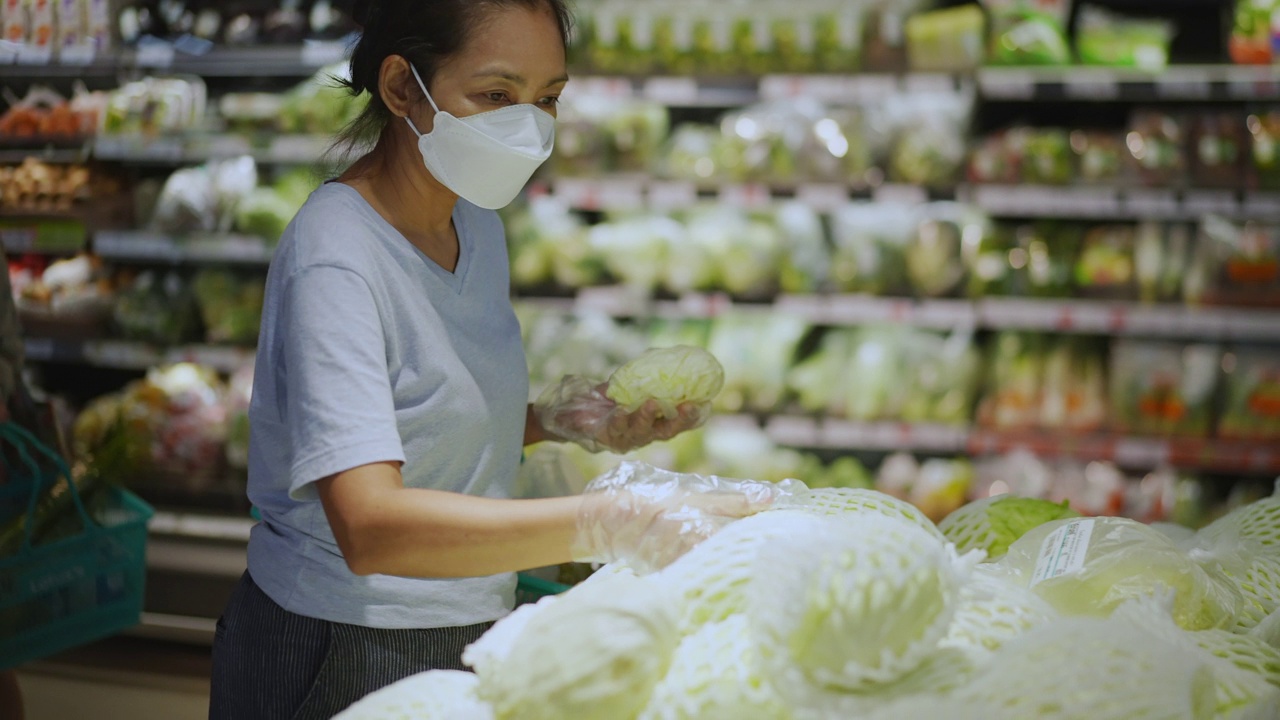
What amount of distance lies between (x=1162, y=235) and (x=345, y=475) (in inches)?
127

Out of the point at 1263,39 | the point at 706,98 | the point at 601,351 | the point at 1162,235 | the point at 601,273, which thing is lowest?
the point at 601,351

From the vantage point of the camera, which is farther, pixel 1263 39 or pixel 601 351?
pixel 601 351

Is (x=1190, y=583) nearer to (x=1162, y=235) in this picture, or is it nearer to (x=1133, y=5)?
(x=1162, y=235)

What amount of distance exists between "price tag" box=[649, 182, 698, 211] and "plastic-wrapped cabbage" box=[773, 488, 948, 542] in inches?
101

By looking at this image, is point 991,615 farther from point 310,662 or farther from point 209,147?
point 209,147

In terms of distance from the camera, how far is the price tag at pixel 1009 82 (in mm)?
3413

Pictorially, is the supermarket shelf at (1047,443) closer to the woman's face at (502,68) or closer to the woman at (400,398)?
the woman at (400,398)

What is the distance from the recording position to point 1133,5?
373 centimetres

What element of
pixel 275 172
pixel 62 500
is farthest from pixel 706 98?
pixel 62 500

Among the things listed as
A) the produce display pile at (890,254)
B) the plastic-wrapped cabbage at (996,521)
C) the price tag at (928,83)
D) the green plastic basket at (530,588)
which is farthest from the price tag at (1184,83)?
the green plastic basket at (530,588)

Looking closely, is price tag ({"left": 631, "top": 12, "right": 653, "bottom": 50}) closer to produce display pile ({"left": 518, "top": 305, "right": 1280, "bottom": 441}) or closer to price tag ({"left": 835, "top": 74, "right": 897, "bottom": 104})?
price tag ({"left": 835, "top": 74, "right": 897, "bottom": 104})

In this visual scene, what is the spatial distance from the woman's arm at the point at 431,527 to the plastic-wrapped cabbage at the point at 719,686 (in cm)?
23

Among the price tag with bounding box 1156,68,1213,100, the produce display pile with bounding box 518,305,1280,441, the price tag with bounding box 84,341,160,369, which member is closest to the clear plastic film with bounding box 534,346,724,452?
the produce display pile with bounding box 518,305,1280,441

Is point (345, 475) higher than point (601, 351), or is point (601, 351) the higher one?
point (345, 475)
